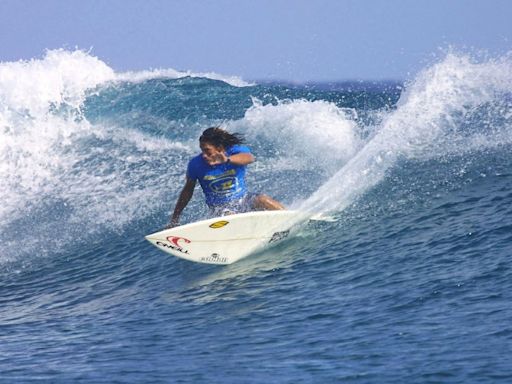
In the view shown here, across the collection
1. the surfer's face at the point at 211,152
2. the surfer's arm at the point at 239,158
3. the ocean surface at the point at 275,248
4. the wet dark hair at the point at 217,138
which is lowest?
the ocean surface at the point at 275,248

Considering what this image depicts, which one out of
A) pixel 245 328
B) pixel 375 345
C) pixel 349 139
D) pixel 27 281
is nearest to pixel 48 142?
pixel 349 139

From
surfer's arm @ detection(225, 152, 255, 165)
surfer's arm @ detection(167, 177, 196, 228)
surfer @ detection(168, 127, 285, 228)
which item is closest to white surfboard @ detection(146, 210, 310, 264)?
surfer @ detection(168, 127, 285, 228)

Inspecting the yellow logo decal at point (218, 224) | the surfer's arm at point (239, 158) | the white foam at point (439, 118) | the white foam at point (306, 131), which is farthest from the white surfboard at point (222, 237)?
the white foam at point (306, 131)

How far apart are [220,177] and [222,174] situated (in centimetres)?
5

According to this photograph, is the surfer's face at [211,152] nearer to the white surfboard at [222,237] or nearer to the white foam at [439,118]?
the white surfboard at [222,237]

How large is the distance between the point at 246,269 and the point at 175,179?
20.6ft

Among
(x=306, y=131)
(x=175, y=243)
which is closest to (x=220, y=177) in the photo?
(x=175, y=243)

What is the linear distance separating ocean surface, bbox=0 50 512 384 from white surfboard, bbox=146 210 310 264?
0.19m

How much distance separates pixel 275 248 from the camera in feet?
37.0

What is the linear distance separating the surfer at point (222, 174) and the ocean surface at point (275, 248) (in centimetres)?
66

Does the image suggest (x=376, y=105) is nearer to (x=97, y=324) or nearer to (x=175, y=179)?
(x=175, y=179)

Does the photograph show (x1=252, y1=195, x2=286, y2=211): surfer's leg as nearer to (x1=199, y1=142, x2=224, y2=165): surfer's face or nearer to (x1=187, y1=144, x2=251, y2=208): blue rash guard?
(x1=187, y1=144, x2=251, y2=208): blue rash guard

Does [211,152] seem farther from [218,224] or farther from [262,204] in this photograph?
[262,204]

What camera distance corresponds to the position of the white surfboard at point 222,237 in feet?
35.5
